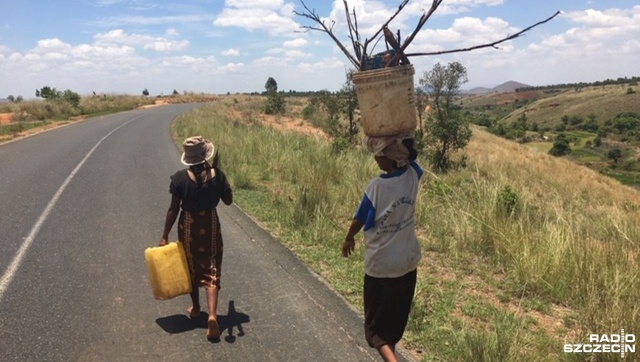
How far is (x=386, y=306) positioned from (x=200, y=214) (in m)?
2.03

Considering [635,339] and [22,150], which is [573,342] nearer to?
[635,339]

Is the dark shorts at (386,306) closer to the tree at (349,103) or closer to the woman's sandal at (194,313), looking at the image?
the woman's sandal at (194,313)

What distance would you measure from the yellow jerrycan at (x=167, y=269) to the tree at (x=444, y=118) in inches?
623

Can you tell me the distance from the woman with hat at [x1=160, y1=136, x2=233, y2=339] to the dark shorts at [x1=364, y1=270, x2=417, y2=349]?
5.27 feet

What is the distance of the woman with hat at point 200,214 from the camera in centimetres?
430

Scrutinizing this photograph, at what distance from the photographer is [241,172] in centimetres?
1161

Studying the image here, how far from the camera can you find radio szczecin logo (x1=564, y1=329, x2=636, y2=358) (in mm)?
3367

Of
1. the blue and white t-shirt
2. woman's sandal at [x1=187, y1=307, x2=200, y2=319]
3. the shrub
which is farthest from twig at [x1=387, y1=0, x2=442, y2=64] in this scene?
the shrub

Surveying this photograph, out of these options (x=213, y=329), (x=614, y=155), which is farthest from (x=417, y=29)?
(x=614, y=155)

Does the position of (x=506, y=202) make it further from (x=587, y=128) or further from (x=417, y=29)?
(x=587, y=128)

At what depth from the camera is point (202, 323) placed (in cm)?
455

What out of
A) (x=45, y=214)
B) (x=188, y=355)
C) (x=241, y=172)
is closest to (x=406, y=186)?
(x=188, y=355)

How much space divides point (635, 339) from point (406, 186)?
2.06 metres

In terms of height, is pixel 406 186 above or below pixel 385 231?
above
